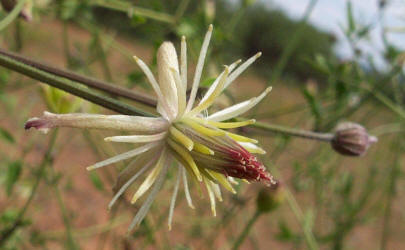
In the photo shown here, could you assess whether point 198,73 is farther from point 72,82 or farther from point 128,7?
point 128,7

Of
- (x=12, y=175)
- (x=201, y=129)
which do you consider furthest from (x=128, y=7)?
(x=201, y=129)

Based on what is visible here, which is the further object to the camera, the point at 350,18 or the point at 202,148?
the point at 350,18

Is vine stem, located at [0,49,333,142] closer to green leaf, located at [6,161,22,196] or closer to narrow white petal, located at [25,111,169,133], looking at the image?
narrow white petal, located at [25,111,169,133]

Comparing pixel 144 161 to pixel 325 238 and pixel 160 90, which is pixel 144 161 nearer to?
pixel 160 90

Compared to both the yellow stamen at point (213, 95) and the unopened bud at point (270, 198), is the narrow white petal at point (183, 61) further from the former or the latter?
the unopened bud at point (270, 198)

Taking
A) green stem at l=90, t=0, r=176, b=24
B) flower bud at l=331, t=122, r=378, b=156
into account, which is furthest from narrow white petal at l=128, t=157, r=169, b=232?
green stem at l=90, t=0, r=176, b=24

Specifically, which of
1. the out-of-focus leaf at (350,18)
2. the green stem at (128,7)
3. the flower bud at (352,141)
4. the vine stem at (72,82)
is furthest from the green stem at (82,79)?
the out-of-focus leaf at (350,18)
